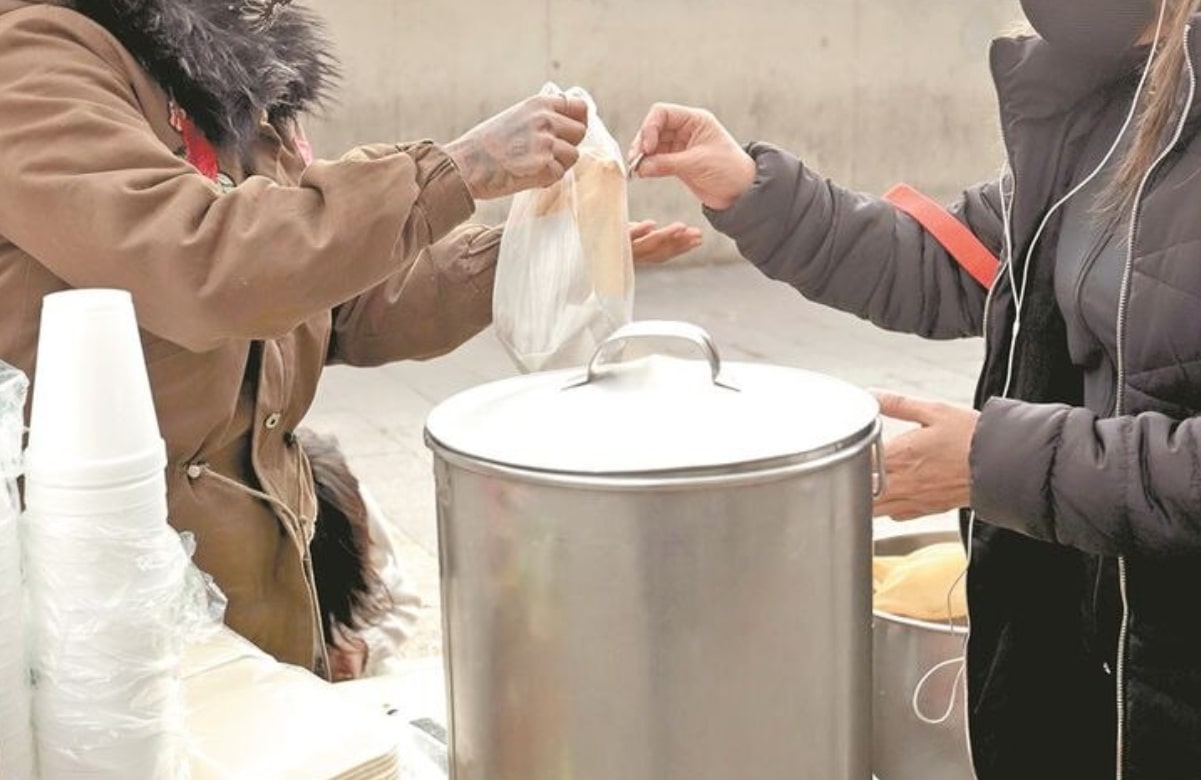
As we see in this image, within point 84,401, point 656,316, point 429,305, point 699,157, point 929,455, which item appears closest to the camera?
point 84,401

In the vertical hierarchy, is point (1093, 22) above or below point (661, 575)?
above

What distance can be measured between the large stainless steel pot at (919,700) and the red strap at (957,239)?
459 mm

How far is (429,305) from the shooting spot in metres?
1.85

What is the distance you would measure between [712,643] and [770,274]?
2.49 feet

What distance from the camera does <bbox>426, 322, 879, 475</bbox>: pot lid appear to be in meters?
1.12

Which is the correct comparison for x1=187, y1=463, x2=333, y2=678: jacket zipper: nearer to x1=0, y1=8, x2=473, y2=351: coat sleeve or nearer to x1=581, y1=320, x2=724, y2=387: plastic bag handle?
x1=0, y1=8, x2=473, y2=351: coat sleeve

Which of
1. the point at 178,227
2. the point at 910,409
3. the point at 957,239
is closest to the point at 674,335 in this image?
the point at 910,409

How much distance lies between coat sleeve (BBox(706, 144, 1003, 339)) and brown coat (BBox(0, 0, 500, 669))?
480mm

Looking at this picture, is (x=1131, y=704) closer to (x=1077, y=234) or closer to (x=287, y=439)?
(x=1077, y=234)

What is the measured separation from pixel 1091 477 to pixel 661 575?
404 mm

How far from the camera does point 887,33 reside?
258 inches

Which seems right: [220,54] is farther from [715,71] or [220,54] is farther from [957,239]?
[715,71]

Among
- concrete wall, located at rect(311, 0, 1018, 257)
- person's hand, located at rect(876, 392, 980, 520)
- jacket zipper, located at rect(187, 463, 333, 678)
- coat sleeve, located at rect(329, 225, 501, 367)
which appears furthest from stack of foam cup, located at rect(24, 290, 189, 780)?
concrete wall, located at rect(311, 0, 1018, 257)

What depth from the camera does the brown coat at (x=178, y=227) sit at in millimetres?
1284
